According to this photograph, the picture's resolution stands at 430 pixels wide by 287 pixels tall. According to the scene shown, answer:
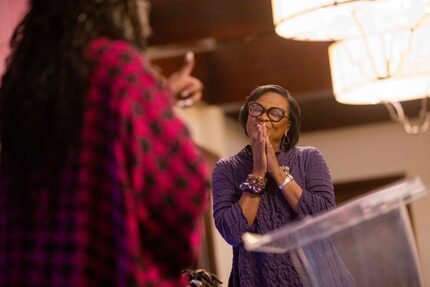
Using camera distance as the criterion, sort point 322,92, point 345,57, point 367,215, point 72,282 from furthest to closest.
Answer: point 322,92
point 345,57
point 367,215
point 72,282

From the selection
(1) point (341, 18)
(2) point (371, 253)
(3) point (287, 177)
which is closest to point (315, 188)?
(3) point (287, 177)

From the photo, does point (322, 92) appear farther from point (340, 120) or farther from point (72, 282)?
point (72, 282)

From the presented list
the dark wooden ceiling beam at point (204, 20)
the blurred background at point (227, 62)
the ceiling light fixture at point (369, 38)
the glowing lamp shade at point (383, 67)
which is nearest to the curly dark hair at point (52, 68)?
the ceiling light fixture at point (369, 38)

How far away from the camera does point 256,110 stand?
7.12 ft

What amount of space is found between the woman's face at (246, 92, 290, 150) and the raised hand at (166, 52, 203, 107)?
68cm

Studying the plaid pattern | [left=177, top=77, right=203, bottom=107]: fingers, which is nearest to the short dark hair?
[left=177, top=77, right=203, bottom=107]: fingers

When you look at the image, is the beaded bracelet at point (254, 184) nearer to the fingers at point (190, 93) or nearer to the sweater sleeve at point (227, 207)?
the sweater sleeve at point (227, 207)

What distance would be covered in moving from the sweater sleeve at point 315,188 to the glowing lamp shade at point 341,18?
0.74 metres

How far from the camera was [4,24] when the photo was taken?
2.85m

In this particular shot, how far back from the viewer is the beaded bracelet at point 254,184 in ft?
6.87

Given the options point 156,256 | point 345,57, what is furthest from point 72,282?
point 345,57

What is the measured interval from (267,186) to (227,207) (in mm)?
113

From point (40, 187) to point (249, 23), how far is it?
11.2 ft

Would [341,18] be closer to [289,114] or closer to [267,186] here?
[289,114]
